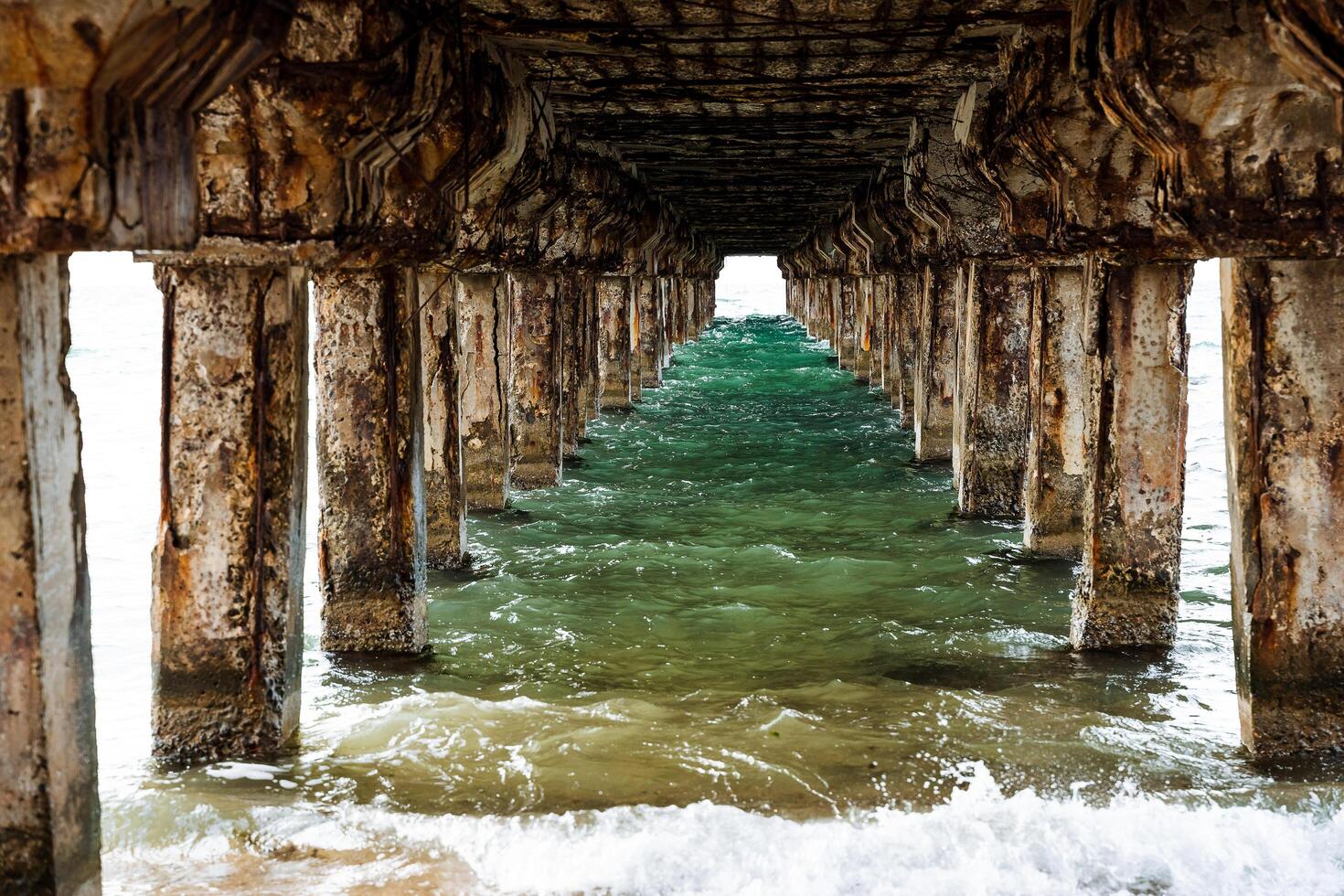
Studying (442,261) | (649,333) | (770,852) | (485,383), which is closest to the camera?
(770,852)

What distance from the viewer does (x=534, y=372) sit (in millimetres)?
13055

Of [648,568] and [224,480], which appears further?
[648,568]

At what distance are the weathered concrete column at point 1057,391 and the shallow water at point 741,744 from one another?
2.21ft

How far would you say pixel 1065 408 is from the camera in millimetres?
9141

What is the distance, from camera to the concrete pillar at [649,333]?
23.4 meters

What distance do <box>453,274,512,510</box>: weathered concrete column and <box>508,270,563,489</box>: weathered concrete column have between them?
149cm

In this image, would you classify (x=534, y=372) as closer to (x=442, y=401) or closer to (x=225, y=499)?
(x=442, y=401)

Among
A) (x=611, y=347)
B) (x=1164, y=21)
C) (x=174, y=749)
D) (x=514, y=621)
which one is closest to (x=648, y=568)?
(x=514, y=621)

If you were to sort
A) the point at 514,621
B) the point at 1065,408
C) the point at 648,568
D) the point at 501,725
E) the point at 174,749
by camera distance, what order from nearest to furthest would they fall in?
the point at 174,749
the point at 501,725
the point at 514,621
the point at 1065,408
the point at 648,568

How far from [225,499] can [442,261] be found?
2599mm

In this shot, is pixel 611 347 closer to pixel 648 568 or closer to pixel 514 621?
pixel 648 568

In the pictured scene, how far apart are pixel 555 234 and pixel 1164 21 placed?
7.85 meters

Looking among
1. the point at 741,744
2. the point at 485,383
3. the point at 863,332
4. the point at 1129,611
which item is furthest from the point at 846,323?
the point at 741,744

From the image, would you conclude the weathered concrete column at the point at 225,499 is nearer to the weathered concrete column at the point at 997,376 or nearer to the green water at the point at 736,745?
the green water at the point at 736,745
